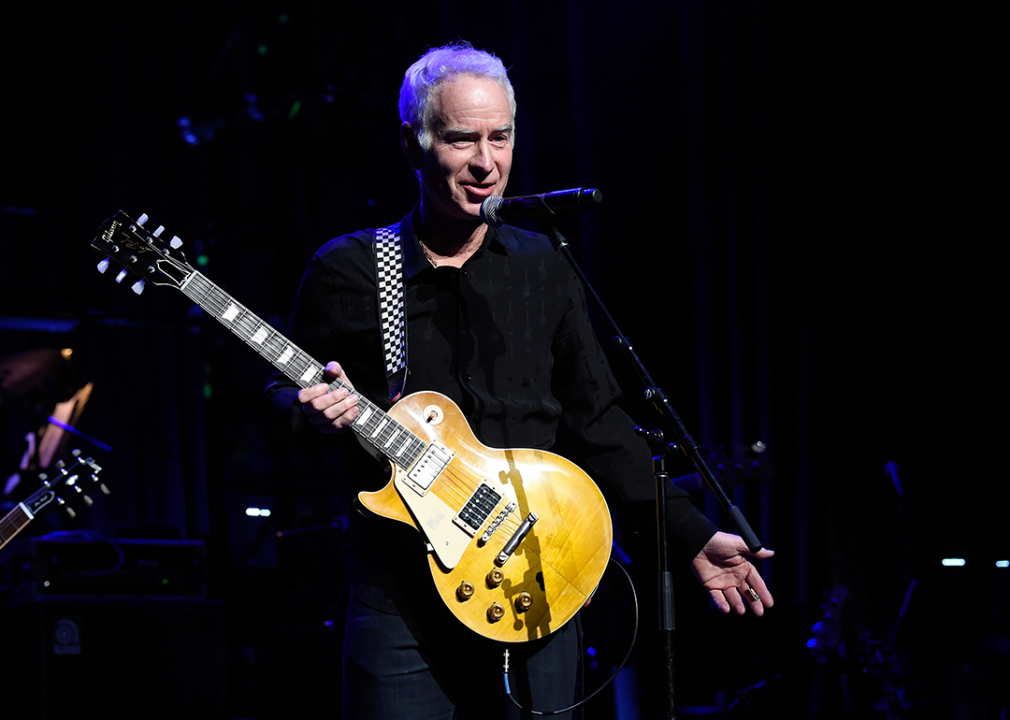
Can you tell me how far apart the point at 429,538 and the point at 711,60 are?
4.34 m

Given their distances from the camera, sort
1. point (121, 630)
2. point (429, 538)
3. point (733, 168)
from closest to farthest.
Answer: point (429, 538)
point (121, 630)
point (733, 168)

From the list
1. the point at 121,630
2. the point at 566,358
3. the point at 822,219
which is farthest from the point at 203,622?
the point at 822,219

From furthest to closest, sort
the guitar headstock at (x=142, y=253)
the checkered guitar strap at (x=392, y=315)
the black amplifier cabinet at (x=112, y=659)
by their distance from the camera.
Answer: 1. the black amplifier cabinet at (x=112, y=659)
2. the guitar headstock at (x=142, y=253)
3. the checkered guitar strap at (x=392, y=315)

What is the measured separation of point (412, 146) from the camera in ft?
8.29

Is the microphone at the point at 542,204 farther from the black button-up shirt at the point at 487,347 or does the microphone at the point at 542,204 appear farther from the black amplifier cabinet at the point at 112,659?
the black amplifier cabinet at the point at 112,659

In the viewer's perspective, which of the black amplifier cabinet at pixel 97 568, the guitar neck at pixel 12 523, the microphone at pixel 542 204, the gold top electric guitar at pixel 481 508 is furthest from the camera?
the guitar neck at pixel 12 523

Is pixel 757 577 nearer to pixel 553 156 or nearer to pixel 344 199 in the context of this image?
pixel 553 156

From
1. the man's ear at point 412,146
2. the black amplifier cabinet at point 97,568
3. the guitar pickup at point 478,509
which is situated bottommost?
the black amplifier cabinet at point 97,568

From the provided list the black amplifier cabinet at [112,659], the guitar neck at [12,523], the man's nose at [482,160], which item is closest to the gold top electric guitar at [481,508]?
the man's nose at [482,160]

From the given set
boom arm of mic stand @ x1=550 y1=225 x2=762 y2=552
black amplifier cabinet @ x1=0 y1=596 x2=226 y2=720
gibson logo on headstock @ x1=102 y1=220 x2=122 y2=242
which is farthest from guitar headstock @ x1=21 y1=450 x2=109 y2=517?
boom arm of mic stand @ x1=550 y1=225 x2=762 y2=552

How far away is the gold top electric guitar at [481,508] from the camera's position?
2.13m

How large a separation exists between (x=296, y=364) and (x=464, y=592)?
607 mm

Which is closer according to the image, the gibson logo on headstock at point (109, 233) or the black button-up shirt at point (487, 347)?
the black button-up shirt at point (487, 347)

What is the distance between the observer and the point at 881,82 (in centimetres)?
634
